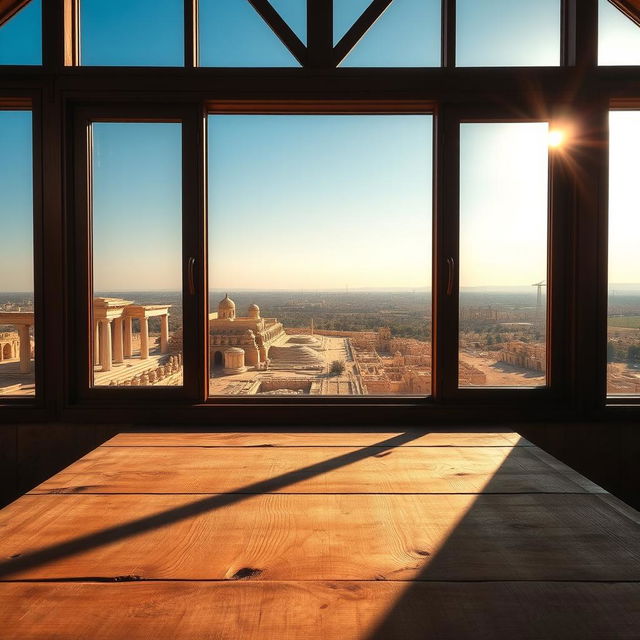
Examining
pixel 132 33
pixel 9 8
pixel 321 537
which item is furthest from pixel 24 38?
pixel 321 537

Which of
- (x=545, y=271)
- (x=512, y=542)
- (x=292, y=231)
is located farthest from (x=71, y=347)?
(x=545, y=271)

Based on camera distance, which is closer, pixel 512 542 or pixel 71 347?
pixel 512 542

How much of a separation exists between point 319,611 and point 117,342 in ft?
5.91

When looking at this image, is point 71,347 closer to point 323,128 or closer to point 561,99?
point 323,128

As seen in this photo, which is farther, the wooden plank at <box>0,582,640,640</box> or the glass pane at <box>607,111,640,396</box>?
the glass pane at <box>607,111,640,396</box>

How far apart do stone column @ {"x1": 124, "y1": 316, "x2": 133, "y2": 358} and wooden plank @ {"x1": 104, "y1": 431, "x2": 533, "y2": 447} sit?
422mm

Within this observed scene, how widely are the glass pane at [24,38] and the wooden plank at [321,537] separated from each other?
192 cm

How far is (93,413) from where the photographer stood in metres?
2.33

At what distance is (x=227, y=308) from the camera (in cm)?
243

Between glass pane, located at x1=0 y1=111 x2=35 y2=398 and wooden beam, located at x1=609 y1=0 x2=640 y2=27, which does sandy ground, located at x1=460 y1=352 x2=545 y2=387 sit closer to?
wooden beam, located at x1=609 y1=0 x2=640 y2=27

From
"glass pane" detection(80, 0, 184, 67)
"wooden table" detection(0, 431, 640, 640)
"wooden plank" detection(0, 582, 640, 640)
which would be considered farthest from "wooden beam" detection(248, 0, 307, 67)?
"wooden plank" detection(0, 582, 640, 640)

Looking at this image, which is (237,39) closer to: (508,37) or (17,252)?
(508,37)

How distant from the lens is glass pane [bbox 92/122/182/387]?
2.38 metres

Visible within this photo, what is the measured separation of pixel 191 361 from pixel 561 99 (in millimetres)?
2016
